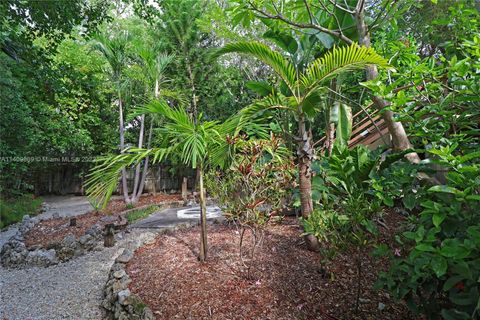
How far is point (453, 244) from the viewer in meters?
1.16

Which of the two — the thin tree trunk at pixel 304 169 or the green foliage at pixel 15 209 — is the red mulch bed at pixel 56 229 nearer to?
the green foliage at pixel 15 209

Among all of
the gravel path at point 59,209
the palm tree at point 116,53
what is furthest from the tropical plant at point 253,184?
the palm tree at point 116,53

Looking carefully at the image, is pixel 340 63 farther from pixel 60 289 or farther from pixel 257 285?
pixel 60 289

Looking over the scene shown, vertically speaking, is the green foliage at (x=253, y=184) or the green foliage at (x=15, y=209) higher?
the green foliage at (x=253, y=184)

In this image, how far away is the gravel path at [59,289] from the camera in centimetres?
287

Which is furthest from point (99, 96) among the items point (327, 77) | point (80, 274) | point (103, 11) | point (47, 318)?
point (327, 77)

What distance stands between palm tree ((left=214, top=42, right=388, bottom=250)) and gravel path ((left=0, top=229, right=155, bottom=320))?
8.11ft

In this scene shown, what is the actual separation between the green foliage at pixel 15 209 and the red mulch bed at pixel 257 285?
17.1 feet

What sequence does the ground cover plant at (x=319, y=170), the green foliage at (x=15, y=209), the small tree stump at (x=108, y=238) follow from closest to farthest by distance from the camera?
the ground cover plant at (x=319, y=170)
the small tree stump at (x=108, y=238)
the green foliage at (x=15, y=209)

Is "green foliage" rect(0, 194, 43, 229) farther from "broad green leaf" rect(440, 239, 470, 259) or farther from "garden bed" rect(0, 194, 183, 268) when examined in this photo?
"broad green leaf" rect(440, 239, 470, 259)

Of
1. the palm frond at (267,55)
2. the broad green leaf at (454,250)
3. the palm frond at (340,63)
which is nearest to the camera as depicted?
the broad green leaf at (454,250)

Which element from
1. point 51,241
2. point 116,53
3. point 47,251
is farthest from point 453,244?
point 116,53

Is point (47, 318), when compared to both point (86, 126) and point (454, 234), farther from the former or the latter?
point (86, 126)

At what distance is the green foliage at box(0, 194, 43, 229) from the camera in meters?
6.57
